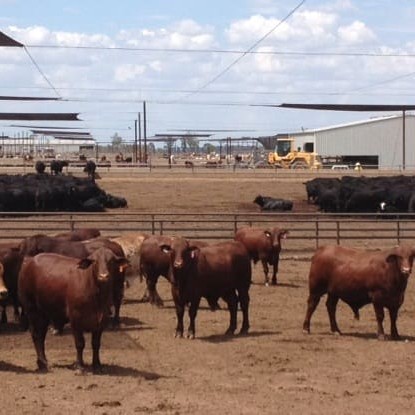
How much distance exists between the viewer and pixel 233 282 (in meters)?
13.0

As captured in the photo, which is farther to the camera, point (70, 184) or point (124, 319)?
point (70, 184)

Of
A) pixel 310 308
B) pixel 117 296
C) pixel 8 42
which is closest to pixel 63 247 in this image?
pixel 117 296

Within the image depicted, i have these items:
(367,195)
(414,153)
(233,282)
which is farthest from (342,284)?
(414,153)

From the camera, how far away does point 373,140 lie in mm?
88438

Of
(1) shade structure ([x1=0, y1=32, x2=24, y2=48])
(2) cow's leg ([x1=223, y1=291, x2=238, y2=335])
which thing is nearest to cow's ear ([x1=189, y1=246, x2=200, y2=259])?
(2) cow's leg ([x1=223, y1=291, x2=238, y2=335])

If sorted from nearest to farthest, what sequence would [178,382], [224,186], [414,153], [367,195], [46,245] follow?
[178,382] → [46,245] → [367,195] → [224,186] → [414,153]

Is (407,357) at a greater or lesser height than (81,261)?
lesser

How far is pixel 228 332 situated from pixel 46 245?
2935 mm

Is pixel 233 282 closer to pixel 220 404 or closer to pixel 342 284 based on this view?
pixel 342 284

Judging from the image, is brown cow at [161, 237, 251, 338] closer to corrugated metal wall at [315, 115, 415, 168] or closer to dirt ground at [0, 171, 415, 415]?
dirt ground at [0, 171, 415, 415]

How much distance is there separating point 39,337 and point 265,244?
872 centimetres

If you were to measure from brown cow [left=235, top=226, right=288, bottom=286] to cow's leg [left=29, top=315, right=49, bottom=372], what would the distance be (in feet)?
27.0

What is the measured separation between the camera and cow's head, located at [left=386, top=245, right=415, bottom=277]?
12.1 metres

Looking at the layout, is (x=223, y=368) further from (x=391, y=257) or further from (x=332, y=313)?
(x=391, y=257)
